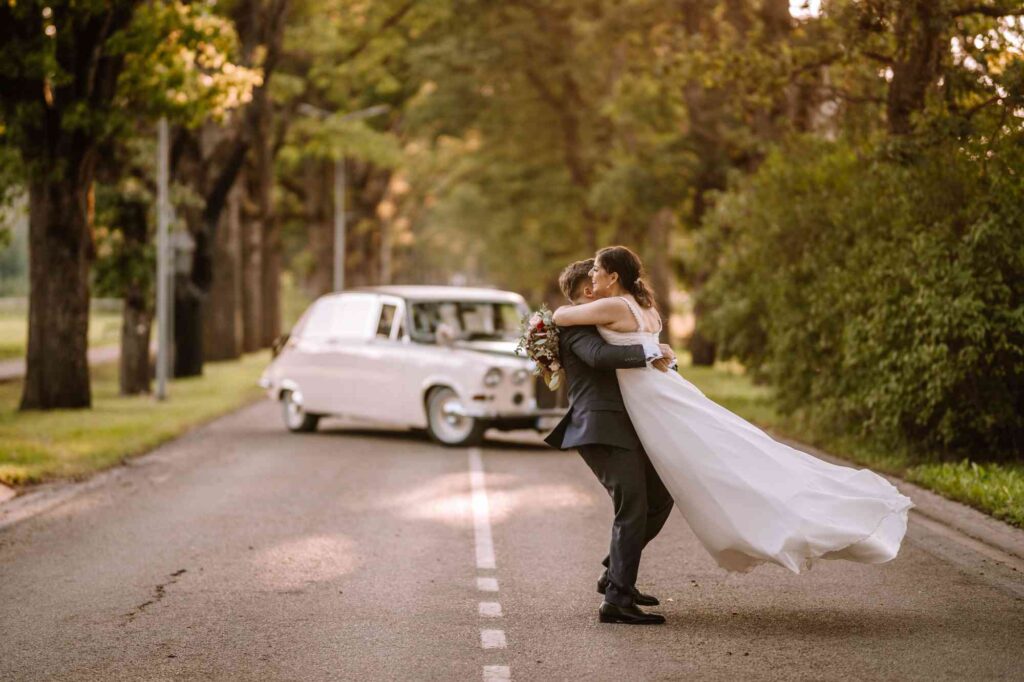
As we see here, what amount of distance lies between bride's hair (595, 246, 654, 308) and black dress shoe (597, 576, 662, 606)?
5.07 ft

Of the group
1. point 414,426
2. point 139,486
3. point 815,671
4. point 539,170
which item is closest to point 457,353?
point 414,426

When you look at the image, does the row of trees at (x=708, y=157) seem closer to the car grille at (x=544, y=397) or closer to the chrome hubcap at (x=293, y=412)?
the car grille at (x=544, y=397)

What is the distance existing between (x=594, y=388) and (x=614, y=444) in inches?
14.0

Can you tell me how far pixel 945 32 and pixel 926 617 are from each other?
313 inches

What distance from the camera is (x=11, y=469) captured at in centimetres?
1413

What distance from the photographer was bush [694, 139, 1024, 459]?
1320 centimetres

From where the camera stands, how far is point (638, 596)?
7.98 m

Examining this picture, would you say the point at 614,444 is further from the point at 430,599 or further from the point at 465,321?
the point at 465,321

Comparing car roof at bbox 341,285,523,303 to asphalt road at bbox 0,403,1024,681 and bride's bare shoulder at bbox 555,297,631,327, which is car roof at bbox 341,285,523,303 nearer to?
asphalt road at bbox 0,403,1024,681

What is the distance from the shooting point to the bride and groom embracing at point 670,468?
25.5ft

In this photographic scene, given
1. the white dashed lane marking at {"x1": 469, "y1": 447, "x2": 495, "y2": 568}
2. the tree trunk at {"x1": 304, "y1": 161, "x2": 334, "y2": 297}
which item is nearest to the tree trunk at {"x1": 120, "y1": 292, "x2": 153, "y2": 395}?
the white dashed lane marking at {"x1": 469, "y1": 447, "x2": 495, "y2": 568}

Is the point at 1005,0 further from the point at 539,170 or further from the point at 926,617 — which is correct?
the point at 539,170

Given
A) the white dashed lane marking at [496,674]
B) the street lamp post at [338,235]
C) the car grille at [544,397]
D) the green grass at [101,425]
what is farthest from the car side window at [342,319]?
the street lamp post at [338,235]

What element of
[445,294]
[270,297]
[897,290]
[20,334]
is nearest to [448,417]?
[445,294]
